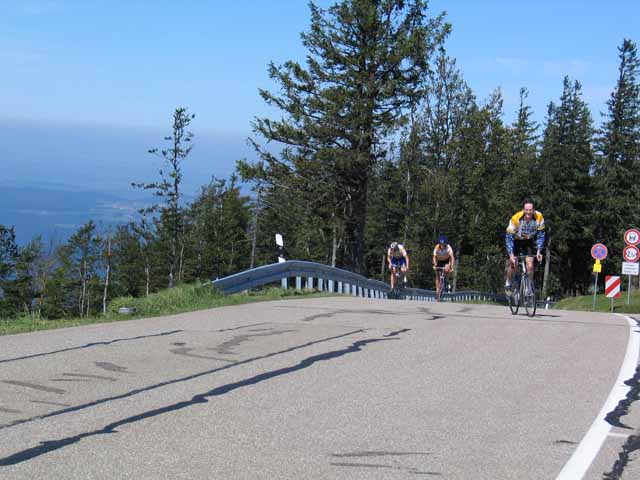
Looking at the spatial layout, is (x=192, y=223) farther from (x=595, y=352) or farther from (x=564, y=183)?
(x=595, y=352)

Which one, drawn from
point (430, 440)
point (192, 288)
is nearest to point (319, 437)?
point (430, 440)

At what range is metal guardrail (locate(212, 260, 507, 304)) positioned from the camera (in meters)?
16.2

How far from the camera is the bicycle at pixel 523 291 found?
15.3 metres

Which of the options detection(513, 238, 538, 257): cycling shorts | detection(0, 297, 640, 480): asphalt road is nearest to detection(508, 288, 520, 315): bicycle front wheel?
detection(513, 238, 538, 257): cycling shorts

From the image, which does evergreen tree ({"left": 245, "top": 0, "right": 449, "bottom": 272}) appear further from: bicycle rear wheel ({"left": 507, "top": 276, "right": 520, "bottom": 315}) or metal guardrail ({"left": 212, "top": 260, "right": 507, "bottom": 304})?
bicycle rear wheel ({"left": 507, "top": 276, "right": 520, "bottom": 315})

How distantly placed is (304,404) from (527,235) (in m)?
9.50

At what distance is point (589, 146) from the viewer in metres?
76.0

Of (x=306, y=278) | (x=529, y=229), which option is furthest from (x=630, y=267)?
(x=529, y=229)

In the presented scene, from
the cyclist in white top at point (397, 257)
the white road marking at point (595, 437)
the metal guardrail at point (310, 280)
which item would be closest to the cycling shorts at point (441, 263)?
the cyclist in white top at point (397, 257)

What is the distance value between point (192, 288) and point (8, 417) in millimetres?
8863

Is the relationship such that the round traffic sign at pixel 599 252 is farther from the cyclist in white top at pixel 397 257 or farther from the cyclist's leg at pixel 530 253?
the cyclist's leg at pixel 530 253

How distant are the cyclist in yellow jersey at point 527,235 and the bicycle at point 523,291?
112 mm

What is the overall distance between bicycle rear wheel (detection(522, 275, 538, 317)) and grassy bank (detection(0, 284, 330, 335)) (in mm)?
4782

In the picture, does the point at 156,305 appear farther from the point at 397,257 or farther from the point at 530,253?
the point at 397,257
